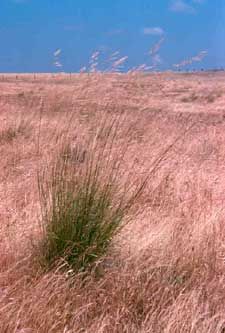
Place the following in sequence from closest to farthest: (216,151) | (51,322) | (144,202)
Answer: (51,322)
(144,202)
(216,151)

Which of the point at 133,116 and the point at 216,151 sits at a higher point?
the point at 133,116

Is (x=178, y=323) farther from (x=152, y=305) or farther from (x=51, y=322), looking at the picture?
(x=51, y=322)

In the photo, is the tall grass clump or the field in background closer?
the field in background

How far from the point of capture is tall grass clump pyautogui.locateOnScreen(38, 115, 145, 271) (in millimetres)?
3078

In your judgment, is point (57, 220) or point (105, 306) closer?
point (105, 306)

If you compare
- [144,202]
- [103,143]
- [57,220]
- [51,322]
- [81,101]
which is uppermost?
[81,101]

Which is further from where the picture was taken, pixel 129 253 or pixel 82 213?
pixel 129 253

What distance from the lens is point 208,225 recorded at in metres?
3.91

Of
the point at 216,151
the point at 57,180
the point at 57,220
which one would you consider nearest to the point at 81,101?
the point at 57,180

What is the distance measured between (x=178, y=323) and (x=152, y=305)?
0.22 metres

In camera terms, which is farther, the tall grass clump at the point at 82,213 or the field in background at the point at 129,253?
the tall grass clump at the point at 82,213

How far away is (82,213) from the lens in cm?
309

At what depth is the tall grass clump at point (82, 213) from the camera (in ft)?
10.1

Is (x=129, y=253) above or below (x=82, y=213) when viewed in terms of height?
below
